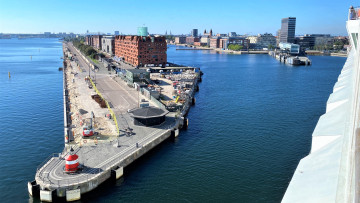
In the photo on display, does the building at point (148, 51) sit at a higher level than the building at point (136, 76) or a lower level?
higher

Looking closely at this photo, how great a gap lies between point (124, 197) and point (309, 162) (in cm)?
1410

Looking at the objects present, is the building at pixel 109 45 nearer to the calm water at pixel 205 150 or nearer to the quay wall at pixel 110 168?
the calm water at pixel 205 150

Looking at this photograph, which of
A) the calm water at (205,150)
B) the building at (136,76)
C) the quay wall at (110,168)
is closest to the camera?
the quay wall at (110,168)

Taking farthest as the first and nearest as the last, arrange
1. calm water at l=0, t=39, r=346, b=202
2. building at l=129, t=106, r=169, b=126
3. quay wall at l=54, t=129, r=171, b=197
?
building at l=129, t=106, r=169, b=126
calm water at l=0, t=39, r=346, b=202
quay wall at l=54, t=129, r=171, b=197

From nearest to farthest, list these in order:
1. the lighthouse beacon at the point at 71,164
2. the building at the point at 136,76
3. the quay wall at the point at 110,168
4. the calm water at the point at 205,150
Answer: the quay wall at the point at 110,168 → the lighthouse beacon at the point at 71,164 → the calm water at the point at 205,150 → the building at the point at 136,76

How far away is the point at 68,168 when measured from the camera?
22.2 m

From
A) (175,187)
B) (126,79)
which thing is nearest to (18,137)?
(175,187)

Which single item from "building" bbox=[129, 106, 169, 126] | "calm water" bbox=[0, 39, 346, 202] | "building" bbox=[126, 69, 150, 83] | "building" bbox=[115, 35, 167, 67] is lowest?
"calm water" bbox=[0, 39, 346, 202]

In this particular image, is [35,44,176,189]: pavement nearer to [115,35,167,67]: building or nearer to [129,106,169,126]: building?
[129,106,169,126]: building

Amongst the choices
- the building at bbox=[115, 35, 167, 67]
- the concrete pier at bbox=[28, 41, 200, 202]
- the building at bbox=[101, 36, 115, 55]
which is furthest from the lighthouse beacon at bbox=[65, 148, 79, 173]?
the building at bbox=[101, 36, 115, 55]

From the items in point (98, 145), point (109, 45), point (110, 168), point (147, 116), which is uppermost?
point (109, 45)

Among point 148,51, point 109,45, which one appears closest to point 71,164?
point 148,51

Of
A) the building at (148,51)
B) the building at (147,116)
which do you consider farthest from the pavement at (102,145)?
the building at (148,51)

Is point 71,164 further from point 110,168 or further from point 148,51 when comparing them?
point 148,51
